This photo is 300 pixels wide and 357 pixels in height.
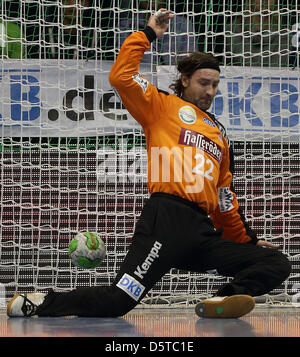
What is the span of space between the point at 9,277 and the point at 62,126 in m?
1.36

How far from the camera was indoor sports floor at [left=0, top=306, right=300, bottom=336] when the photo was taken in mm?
3445

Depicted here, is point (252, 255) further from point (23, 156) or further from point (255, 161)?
point (23, 156)

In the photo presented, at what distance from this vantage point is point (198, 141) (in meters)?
4.43

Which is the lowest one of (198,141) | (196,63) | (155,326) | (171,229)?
(155,326)

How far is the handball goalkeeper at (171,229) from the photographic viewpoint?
4.25 metres

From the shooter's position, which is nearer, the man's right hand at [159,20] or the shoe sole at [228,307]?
the shoe sole at [228,307]

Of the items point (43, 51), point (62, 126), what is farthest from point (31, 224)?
point (43, 51)

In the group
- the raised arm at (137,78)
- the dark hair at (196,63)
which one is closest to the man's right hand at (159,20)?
the raised arm at (137,78)

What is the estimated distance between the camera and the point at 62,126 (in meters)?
6.07

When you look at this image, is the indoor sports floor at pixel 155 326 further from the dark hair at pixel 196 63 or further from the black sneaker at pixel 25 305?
the dark hair at pixel 196 63

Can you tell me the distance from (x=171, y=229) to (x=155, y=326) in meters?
0.60

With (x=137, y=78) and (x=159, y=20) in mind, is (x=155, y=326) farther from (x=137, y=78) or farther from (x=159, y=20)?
(x=159, y=20)

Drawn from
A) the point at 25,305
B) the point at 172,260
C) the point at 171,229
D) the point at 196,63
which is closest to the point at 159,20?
the point at 196,63
